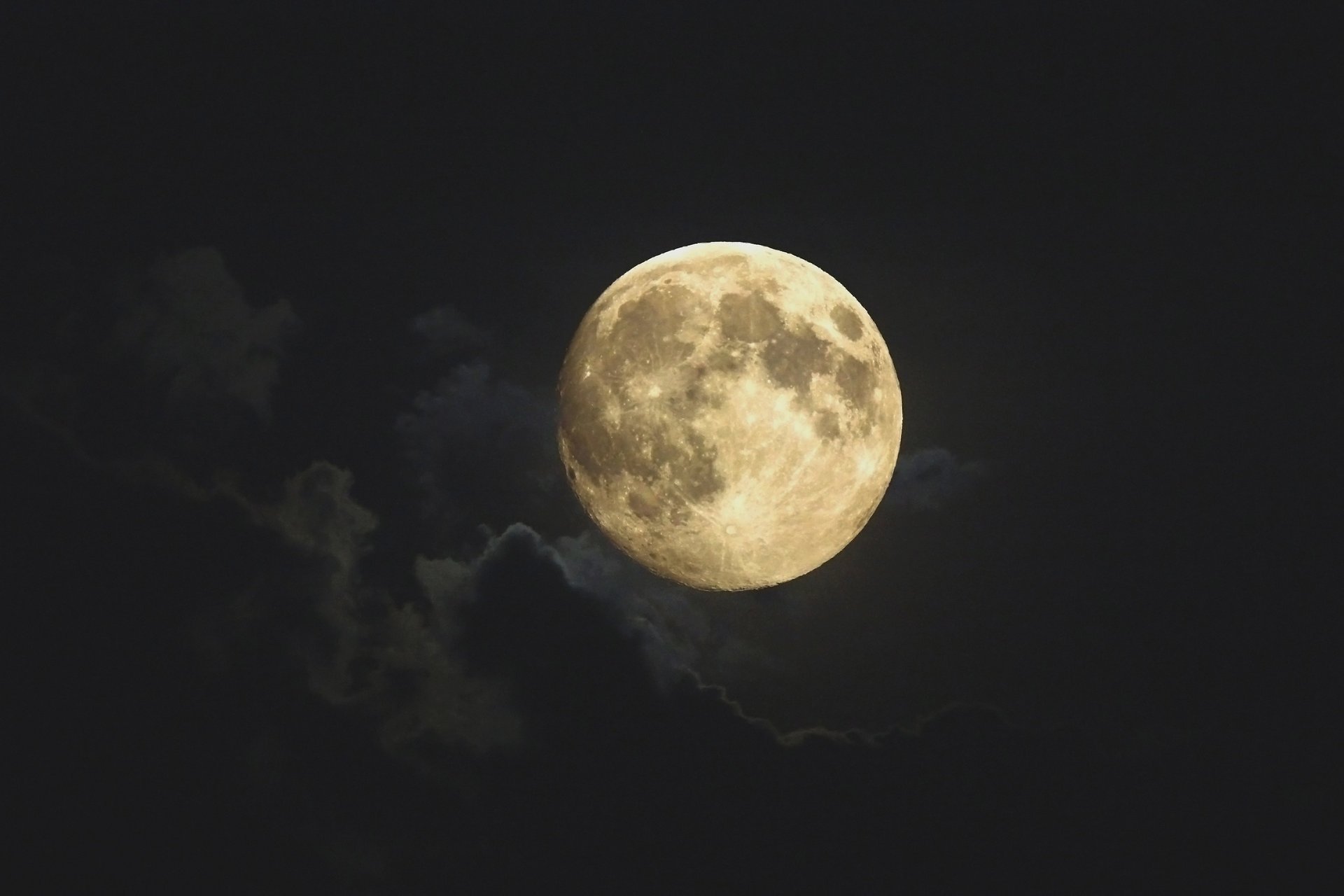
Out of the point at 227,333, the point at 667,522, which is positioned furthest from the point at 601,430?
the point at 227,333

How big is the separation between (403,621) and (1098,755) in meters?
3.88

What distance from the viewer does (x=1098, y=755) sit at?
11.7ft

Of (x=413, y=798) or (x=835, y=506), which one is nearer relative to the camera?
(x=835, y=506)

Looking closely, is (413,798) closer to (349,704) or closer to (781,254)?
→ (349,704)

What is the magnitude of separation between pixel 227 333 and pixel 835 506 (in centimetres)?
345

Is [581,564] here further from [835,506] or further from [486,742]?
[835,506]

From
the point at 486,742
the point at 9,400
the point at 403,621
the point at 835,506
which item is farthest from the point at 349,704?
the point at 835,506

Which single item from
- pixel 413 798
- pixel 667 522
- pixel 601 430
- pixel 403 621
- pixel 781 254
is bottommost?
pixel 413 798

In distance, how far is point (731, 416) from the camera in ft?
8.22

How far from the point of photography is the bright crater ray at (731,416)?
2537 millimetres

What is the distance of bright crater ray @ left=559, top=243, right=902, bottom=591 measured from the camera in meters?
2.54

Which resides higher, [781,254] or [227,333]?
[781,254]

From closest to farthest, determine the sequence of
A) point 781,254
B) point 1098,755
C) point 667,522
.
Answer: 1. point 667,522
2. point 781,254
3. point 1098,755

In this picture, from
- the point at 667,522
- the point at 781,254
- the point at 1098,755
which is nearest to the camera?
the point at 667,522
